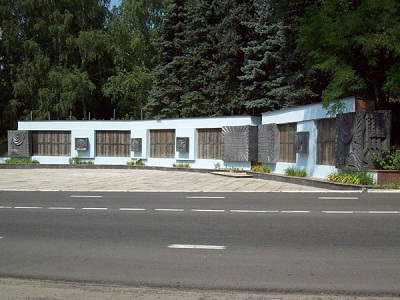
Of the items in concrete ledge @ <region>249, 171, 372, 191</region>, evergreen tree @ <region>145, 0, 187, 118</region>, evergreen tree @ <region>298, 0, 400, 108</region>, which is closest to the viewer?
concrete ledge @ <region>249, 171, 372, 191</region>

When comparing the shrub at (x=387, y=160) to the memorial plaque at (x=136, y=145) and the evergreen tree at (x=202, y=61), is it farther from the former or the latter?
the memorial plaque at (x=136, y=145)

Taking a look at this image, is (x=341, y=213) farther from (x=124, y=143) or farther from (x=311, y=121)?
(x=124, y=143)

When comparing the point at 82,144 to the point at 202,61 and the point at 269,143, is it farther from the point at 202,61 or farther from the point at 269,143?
the point at 269,143

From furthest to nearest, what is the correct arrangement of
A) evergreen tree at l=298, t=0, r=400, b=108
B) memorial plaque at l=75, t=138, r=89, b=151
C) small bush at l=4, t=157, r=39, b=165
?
1. small bush at l=4, t=157, r=39, b=165
2. memorial plaque at l=75, t=138, r=89, b=151
3. evergreen tree at l=298, t=0, r=400, b=108

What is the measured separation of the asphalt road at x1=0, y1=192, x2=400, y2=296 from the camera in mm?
5832

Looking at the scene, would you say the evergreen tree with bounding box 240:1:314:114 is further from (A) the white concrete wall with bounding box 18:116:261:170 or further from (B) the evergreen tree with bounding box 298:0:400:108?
(B) the evergreen tree with bounding box 298:0:400:108

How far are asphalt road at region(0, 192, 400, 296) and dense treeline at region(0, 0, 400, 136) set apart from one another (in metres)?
7.94

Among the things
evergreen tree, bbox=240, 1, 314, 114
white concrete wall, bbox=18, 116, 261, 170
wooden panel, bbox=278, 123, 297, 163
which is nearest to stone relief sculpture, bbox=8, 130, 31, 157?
white concrete wall, bbox=18, 116, 261, 170

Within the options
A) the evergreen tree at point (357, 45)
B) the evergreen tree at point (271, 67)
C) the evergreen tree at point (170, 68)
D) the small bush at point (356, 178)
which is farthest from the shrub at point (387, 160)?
the evergreen tree at point (170, 68)

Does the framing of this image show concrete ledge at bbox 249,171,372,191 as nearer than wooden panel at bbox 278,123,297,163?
Yes

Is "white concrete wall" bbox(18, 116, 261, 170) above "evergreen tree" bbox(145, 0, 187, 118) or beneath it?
beneath

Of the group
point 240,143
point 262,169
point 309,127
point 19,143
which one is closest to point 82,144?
point 19,143

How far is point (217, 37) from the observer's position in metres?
32.7

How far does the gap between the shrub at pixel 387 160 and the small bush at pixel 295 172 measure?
397cm
